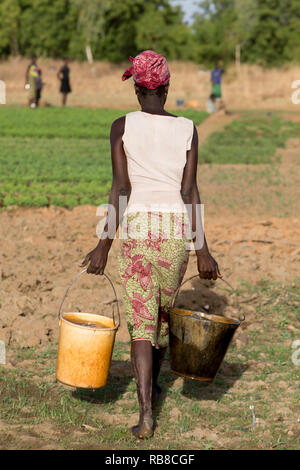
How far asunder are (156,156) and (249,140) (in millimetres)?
16512

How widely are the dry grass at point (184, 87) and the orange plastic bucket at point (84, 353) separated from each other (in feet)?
91.5

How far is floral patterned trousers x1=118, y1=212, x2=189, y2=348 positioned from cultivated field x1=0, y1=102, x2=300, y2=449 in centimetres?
62

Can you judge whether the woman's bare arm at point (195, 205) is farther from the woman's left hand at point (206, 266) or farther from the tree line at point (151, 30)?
the tree line at point (151, 30)

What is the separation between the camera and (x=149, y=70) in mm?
3748

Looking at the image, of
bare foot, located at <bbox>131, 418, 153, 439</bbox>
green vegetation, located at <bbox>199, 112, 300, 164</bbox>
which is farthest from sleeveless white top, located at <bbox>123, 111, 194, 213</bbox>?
green vegetation, located at <bbox>199, 112, 300, 164</bbox>

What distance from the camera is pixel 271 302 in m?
6.42

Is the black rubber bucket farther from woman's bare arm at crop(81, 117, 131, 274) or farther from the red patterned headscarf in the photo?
the red patterned headscarf

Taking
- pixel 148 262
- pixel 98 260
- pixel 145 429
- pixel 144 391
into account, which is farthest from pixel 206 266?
pixel 145 429

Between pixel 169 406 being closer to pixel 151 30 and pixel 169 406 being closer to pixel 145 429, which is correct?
pixel 145 429

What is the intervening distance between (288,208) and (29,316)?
630 cm

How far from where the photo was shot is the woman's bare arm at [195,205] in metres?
3.82

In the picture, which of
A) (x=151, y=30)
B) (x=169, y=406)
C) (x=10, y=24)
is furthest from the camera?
(x=10, y=24)

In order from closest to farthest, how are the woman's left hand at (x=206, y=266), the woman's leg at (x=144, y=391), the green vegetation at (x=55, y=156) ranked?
the woman's leg at (x=144, y=391) < the woman's left hand at (x=206, y=266) < the green vegetation at (x=55, y=156)

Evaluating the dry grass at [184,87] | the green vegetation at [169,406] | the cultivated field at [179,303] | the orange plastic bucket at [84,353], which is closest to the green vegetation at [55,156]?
the cultivated field at [179,303]
